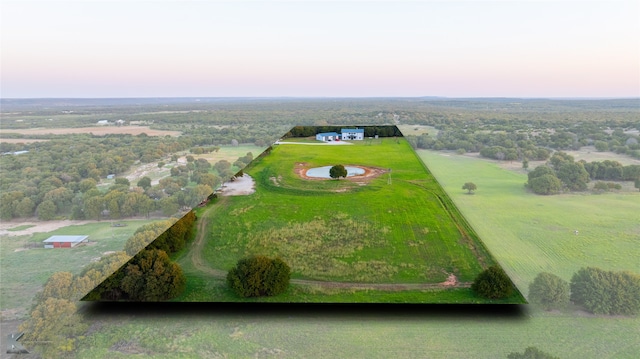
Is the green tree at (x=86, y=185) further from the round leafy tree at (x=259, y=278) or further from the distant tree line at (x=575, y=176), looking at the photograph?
the distant tree line at (x=575, y=176)

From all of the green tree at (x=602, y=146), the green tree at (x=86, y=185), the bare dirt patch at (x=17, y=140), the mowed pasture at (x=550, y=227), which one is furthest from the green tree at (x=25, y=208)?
the green tree at (x=602, y=146)

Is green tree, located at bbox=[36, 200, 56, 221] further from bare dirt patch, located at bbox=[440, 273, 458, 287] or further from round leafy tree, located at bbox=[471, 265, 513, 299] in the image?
round leafy tree, located at bbox=[471, 265, 513, 299]

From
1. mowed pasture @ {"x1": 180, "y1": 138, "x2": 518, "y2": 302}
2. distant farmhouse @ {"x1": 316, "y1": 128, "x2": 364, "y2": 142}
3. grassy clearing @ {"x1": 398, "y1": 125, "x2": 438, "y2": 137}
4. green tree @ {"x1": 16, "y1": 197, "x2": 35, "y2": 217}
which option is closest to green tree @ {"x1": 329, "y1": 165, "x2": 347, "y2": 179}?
mowed pasture @ {"x1": 180, "y1": 138, "x2": 518, "y2": 302}

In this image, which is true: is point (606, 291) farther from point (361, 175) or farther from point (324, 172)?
point (324, 172)

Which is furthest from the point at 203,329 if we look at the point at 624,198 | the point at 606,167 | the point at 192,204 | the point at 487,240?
the point at 606,167

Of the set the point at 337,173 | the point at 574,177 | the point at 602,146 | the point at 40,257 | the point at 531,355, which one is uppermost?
the point at 602,146

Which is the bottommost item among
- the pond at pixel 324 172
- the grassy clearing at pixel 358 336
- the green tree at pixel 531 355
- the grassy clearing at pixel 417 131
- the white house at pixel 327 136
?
the grassy clearing at pixel 358 336

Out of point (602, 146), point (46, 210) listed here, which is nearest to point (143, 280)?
point (46, 210)
